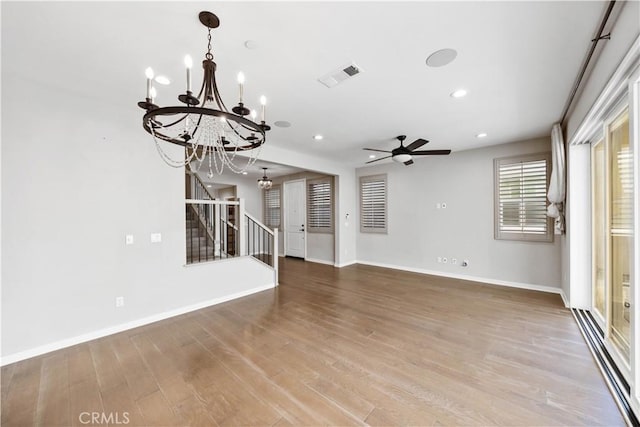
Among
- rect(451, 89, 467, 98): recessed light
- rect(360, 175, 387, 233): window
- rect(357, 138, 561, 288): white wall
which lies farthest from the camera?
rect(360, 175, 387, 233): window

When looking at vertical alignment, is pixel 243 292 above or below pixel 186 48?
below

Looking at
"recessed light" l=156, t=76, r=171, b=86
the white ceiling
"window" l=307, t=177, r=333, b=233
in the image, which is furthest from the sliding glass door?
"window" l=307, t=177, r=333, b=233

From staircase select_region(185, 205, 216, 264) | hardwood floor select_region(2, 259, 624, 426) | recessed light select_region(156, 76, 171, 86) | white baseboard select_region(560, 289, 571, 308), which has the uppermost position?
recessed light select_region(156, 76, 171, 86)

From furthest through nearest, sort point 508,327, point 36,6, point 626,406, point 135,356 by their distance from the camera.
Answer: point 508,327 < point 135,356 < point 626,406 < point 36,6

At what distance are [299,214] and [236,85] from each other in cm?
539

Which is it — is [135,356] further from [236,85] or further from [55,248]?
[236,85]

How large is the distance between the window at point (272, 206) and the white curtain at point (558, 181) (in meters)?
6.70

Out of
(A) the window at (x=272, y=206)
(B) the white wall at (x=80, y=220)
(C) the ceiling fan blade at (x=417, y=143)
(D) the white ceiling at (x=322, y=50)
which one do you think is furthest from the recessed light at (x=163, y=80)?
(A) the window at (x=272, y=206)

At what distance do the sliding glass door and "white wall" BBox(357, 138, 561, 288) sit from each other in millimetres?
1385

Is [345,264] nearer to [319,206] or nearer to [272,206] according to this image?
[319,206]

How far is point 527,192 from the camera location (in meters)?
4.60

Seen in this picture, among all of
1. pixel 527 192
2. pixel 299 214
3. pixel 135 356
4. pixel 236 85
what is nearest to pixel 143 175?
pixel 236 85

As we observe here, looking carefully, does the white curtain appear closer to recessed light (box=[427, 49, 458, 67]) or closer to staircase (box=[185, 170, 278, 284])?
recessed light (box=[427, 49, 458, 67])

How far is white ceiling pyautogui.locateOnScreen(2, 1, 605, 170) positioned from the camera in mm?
1712
